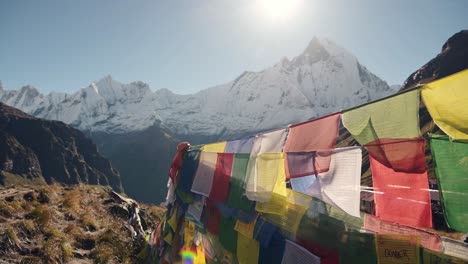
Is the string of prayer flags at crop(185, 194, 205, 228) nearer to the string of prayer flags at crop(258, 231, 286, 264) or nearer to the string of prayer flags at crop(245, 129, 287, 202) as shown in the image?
the string of prayer flags at crop(245, 129, 287, 202)

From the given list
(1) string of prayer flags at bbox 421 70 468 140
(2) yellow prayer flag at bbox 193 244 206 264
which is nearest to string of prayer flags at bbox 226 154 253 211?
(2) yellow prayer flag at bbox 193 244 206 264

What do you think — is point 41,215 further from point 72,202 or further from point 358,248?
point 358,248

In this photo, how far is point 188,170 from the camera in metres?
9.85

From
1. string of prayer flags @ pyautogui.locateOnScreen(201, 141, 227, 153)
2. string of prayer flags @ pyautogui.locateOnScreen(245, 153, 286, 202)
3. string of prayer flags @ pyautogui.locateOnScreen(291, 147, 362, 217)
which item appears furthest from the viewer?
string of prayer flags @ pyautogui.locateOnScreen(201, 141, 227, 153)

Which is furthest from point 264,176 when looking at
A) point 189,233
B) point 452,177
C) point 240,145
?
point 189,233

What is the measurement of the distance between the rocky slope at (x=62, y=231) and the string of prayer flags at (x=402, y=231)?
729cm

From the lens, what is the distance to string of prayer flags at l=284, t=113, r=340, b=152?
5.26 metres

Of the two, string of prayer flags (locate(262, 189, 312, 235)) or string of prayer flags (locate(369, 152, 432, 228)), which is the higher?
string of prayer flags (locate(369, 152, 432, 228))

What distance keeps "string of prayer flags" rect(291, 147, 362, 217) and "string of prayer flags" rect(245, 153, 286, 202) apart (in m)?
0.64

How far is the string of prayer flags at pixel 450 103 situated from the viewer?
12.4ft

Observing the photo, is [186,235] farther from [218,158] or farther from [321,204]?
[321,204]

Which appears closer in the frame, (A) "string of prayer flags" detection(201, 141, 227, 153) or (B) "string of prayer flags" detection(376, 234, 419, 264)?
(B) "string of prayer flags" detection(376, 234, 419, 264)

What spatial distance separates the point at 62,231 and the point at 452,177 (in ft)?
32.0

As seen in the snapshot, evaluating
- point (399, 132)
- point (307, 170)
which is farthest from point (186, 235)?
point (399, 132)
